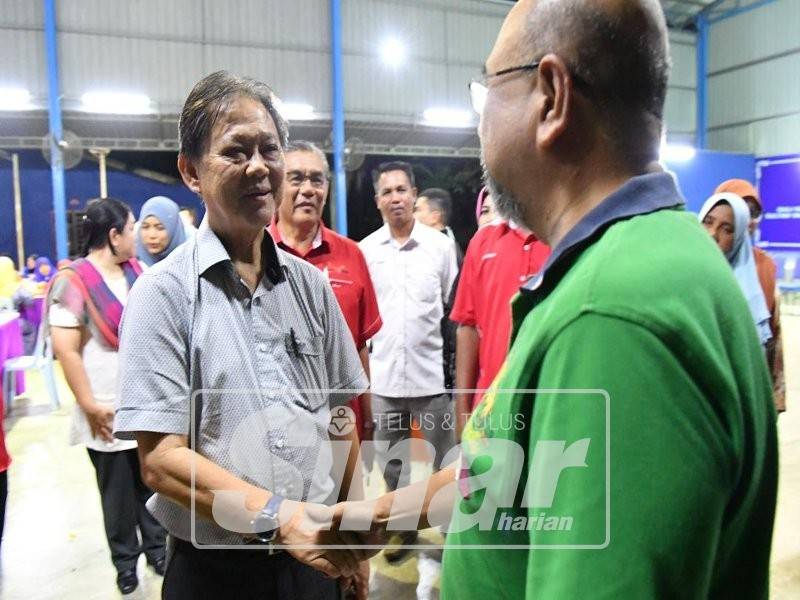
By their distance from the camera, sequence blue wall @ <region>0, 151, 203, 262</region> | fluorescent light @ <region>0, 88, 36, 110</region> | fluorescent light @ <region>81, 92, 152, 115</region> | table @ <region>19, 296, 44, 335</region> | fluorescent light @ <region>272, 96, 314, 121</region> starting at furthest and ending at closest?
blue wall @ <region>0, 151, 203, 262</region> < fluorescent light @ <region>272, 96, 314, 121</region> < fluorescent light @ <region>81, 92, 152, 115</region> < fluorescent light @ <region>0, 88, 36, 110</region> < table @ <region>19, 296, 44, 335</region>

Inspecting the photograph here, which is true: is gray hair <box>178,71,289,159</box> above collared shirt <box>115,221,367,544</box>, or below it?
above

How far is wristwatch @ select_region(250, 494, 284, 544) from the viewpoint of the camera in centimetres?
121

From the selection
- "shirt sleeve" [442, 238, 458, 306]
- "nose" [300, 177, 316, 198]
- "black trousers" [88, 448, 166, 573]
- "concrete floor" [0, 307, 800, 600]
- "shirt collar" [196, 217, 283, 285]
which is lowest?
"concrete floor" [0, 307, 800, 600]

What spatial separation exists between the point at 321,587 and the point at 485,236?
159 cm

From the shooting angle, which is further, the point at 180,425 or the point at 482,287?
the point at 482,287

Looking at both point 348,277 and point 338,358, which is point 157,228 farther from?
point 338,358

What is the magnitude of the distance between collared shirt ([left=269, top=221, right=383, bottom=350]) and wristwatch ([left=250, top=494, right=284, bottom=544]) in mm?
1488

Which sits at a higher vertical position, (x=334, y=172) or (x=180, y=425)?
(x=334, y=172)

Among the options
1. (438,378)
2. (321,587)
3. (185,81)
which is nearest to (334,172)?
(185,81)

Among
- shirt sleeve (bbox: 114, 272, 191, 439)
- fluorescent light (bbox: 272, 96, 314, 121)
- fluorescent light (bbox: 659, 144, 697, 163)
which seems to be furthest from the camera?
fluorescent light (bbox: 659, 144, 697, 163)

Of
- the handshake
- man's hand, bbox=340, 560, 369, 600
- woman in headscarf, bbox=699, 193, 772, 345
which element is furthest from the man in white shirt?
the handshake

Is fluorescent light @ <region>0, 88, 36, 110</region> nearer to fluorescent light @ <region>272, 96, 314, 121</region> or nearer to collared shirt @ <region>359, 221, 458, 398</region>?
fluorescent light @ <region>272, 96, 314, 121</region>

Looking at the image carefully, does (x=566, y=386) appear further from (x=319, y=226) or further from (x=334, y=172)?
(x=334, y=172)

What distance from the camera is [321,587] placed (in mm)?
1407
